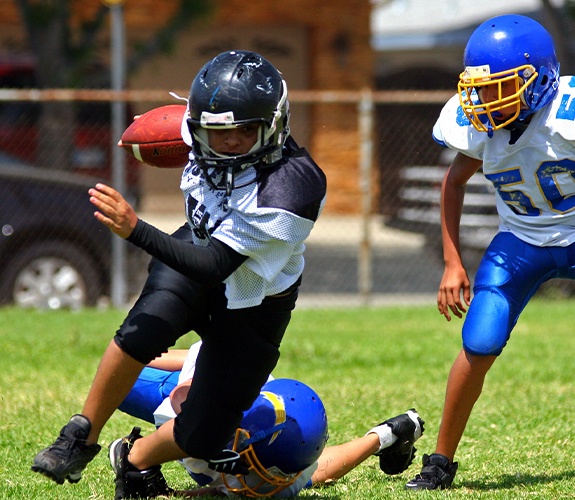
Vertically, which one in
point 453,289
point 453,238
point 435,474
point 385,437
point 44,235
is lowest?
point 44,235

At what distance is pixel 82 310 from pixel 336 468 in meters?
5.50

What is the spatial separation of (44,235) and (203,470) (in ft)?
18.0

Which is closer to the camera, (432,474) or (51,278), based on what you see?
(432,474)

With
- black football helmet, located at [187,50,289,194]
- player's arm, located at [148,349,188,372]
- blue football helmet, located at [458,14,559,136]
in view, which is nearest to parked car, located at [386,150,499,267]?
blue football helmet, located at [458,14,559,136]

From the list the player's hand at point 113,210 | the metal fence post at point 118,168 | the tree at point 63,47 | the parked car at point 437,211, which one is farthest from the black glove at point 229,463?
the tree at point 63,47

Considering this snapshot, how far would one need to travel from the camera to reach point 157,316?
3584mm

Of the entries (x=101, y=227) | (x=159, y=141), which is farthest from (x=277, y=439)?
(x=101, y=227)

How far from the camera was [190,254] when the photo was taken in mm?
3344

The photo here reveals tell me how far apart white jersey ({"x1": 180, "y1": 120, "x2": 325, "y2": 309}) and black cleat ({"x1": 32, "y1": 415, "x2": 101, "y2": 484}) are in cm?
65

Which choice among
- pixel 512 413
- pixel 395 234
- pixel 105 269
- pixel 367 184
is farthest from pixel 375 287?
pixel 512 413

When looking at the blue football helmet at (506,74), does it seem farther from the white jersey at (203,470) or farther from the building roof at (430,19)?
the building roof at (430,19)

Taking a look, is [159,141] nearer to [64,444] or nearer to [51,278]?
[64,444]

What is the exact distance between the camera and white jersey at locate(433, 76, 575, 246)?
4.05 meters

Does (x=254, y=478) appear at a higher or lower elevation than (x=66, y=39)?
lower
